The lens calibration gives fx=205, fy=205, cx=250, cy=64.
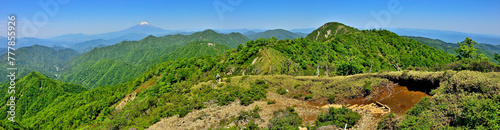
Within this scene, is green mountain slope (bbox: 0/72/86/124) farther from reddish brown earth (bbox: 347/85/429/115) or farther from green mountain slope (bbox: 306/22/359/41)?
green mountain slope (bbox: 306/22/359/41)

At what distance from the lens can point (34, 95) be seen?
390 feet

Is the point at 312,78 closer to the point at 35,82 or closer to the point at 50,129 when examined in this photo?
the point at 50,129

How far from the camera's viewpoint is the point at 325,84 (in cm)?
3269

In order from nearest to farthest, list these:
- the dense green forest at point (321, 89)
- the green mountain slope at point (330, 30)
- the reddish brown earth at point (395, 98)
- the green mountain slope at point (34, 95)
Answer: the dense green forest at point (321, 89), the reddish brown earth at point (395, 98), the green mountain slope at point (34, 95), the green mountain slope at point (330, 30)

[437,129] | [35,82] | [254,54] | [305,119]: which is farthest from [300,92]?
[35,82]

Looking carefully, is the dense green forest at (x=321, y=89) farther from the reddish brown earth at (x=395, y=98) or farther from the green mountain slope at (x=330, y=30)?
the green mountain slope at (x=330, y=30)

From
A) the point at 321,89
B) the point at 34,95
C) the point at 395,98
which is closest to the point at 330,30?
the point at 321,89

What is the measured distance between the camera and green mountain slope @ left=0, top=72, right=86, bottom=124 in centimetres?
10688

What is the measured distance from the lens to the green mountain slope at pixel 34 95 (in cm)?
10688

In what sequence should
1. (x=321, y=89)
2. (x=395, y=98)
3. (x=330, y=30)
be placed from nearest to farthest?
(x=395, y=98) → (x=321, y=89) → (x=330, y=30)

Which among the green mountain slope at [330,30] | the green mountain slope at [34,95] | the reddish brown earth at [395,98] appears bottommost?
the green mountain slope at [34,95]

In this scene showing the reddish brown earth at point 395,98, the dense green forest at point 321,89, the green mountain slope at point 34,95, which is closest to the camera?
the dense green forest at point 321,89

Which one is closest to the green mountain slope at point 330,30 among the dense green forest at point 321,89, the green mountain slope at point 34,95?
the dense green forest at point 321,89

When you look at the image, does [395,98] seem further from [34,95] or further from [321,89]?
[34,95]
